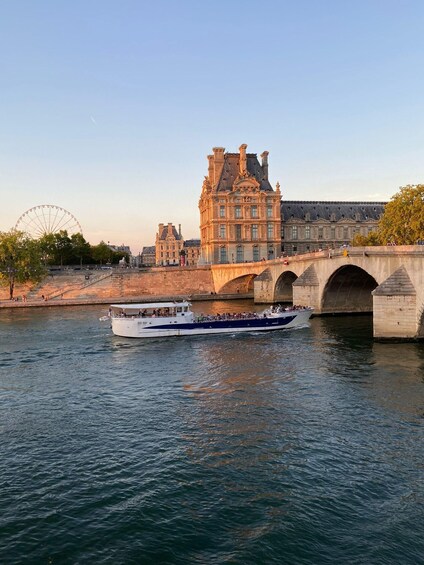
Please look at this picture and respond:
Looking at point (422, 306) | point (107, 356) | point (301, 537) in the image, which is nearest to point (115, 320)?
point (107, 356)

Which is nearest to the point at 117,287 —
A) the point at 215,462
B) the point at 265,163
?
the point at 265,163

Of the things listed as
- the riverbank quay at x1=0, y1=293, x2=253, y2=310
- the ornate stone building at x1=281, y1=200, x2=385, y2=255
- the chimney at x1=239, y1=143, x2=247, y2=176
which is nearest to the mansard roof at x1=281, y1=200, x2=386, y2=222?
the ornate stone building at x1=281, y1=200, x2=385, y2=255

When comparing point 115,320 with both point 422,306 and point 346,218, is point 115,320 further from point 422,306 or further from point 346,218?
point 346,218

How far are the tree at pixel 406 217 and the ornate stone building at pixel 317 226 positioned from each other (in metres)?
45.6

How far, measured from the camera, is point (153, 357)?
42250 millimetres

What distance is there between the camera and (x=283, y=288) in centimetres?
8406

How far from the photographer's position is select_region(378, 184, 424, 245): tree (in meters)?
73.0

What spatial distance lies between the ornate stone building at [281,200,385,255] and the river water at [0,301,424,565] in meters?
87.7

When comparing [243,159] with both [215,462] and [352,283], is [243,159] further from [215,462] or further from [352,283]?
[215,462]

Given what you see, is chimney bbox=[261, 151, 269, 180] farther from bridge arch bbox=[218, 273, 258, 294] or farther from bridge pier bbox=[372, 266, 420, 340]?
bridge pier bbox=[372, 266, 420, 340]

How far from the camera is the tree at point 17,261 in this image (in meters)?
95.8

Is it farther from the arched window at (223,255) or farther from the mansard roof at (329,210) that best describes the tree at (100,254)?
the mansard roof at (329,210)

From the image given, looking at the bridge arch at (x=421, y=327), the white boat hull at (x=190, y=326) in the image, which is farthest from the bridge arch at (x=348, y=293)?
the bridge arch at (x=421, y=327)

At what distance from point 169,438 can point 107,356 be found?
21.2 meters
